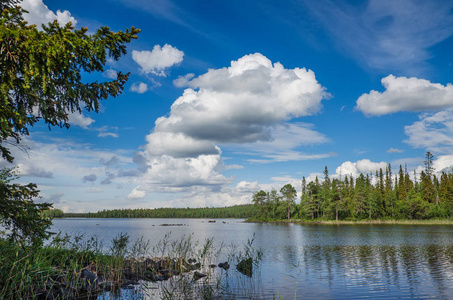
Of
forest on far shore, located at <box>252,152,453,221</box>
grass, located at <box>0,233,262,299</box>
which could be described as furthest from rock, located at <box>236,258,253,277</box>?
forest on far shore, located at <box>252,152,453,221</box>

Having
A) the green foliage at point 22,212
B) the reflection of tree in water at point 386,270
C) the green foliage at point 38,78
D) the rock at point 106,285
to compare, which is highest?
the green foliage at point 38,78

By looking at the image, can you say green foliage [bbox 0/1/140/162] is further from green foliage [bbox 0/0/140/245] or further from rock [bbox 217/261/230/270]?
rock [bbox 217/261/230/270]

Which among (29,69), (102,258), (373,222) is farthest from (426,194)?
(29,69)

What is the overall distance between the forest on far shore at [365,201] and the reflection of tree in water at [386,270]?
75264mm

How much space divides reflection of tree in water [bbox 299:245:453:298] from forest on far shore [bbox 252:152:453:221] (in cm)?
7526

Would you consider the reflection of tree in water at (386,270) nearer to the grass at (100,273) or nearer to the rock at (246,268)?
the rock at (246,268)

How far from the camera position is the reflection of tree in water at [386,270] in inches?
662

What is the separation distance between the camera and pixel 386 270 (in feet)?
70.9

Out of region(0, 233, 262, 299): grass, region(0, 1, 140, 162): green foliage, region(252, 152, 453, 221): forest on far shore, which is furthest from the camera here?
region(252, 152, 453, 221): forest on far shore

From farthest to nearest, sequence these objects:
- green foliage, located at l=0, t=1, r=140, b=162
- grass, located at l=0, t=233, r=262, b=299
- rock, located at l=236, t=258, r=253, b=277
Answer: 1. rock, located at l=236, t=258, r=253, b=277
2. grass, located at l=0, t=233, r=262, b=299
3. green foliage, located at l=0, t=1, r=140, b=162

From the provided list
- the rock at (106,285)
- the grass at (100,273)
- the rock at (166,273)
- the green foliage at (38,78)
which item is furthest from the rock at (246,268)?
the green foliage at (38,78)

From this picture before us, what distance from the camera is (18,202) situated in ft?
35.8

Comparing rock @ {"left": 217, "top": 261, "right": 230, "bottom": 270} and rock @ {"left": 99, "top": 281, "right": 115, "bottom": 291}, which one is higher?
rock @ {"left": 99, "top": 281, "right": 115, "bottom": 291}

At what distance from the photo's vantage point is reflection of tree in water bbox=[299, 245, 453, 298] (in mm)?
16812
